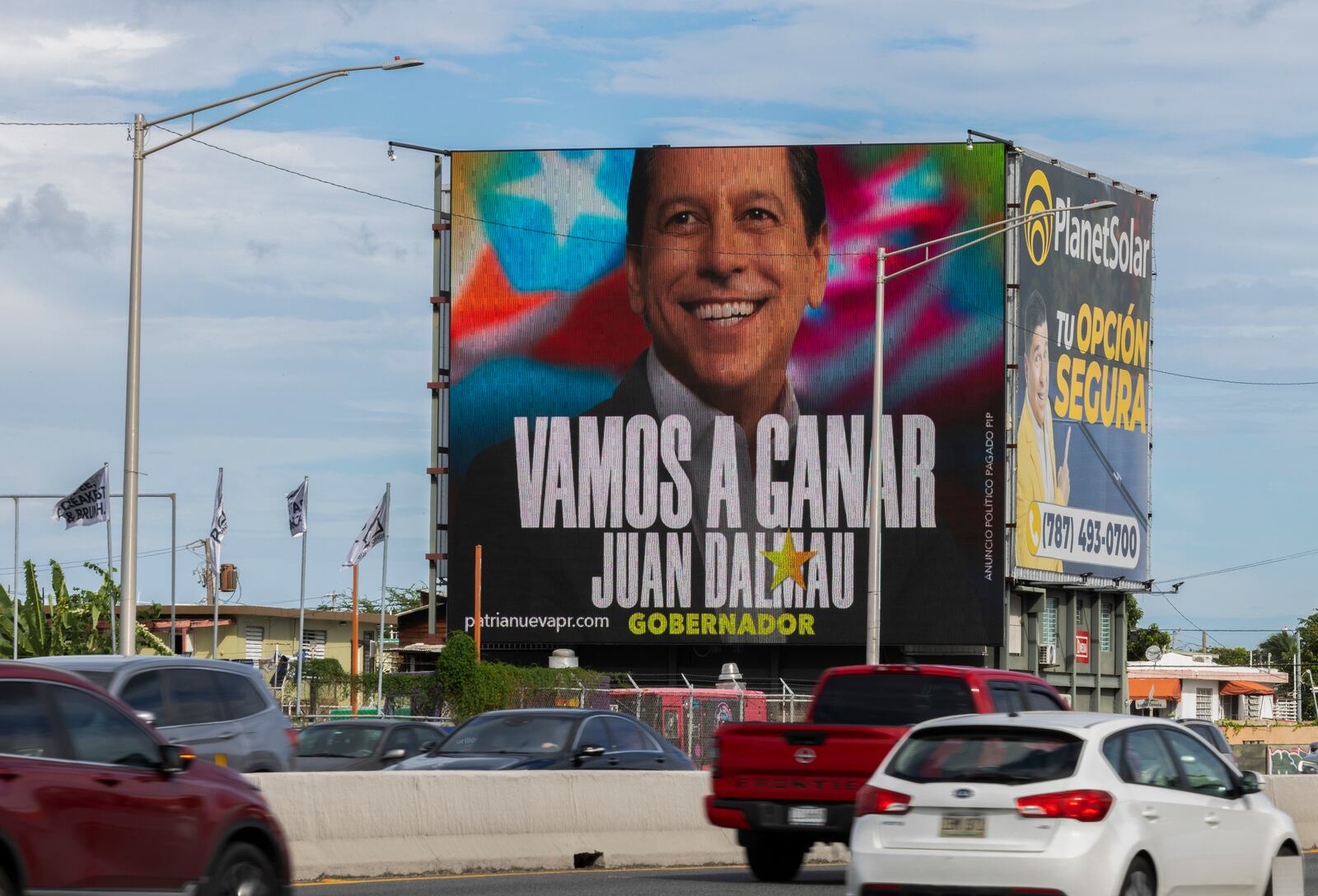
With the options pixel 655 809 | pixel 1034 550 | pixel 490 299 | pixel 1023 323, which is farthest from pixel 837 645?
pixel 655 809

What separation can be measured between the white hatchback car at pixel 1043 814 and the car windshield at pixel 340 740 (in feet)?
41.7

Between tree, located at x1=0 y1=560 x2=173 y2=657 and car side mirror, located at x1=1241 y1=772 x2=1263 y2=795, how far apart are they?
48.5 meters

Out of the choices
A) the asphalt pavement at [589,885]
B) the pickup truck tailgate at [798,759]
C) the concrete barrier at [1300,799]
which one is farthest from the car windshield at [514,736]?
the concrete barrier at [1300,799]

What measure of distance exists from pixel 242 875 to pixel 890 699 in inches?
306

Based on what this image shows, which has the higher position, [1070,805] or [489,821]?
[1070,805]

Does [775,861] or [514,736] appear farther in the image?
[514,736]

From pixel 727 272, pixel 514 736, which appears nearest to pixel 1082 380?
pixel 727 272

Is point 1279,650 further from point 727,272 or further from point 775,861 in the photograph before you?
point 775,861

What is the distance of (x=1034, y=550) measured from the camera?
6069 centimetres

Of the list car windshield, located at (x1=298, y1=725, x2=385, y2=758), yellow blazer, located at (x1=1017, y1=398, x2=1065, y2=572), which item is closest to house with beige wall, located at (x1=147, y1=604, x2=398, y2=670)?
yellow blazer, located at (x1=1017, y1=398, x2=1065, y2=572)

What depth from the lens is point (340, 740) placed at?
24.6 metres

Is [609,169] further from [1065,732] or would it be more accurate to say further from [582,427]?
[1065,732]

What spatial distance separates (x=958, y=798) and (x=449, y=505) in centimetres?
4960

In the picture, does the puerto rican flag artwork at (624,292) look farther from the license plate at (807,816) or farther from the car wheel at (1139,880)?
the car wheel at (1139,880)
